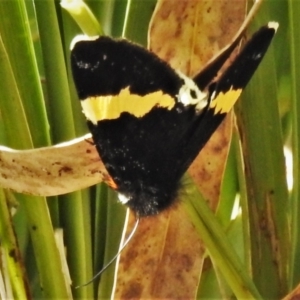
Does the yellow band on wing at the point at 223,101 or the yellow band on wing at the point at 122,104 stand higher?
the yellow band on wing at the point at 122,104

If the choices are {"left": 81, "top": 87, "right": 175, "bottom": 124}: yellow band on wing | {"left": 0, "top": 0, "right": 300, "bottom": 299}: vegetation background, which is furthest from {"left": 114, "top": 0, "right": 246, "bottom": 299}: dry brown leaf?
{"left": 81, "top": 87, "right": 175, "bottom": 124}: yellow band on wing

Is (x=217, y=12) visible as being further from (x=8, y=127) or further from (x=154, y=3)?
(x=8, y=127)

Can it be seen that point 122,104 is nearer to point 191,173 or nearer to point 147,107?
point 147,107

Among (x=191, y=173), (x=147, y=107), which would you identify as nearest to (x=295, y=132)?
(x=191, y=173)

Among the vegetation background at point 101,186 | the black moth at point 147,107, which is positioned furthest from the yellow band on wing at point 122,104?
the vegetation background at point 101,186

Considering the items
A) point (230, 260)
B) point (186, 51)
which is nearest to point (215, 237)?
point (230, 260)

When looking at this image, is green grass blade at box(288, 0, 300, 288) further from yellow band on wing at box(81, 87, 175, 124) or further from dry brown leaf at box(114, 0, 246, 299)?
yellow band on wing at box(81, 87, 175, 124)

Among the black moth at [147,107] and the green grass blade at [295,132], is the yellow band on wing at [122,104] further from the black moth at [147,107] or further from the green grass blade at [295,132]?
the green grass blade at [295,132]
